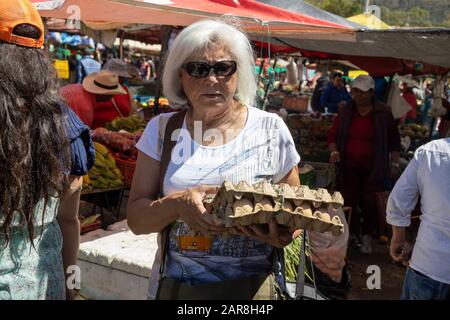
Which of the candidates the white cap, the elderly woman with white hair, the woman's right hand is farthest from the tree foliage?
the woman's right hand

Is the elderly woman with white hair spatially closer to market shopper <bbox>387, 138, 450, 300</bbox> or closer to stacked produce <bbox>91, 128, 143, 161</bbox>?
market shopper <bbox>387, 138, 450, 300</bbox>

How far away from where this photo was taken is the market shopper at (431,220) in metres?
2.20

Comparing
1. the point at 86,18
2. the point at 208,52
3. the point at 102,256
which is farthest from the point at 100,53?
the point at 208,52

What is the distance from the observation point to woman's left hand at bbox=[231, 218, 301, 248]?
1442 millimetres

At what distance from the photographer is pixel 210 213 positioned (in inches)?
58.6

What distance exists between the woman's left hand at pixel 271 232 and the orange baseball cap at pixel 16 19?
0.84 metres

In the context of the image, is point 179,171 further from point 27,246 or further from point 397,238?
point 397,238

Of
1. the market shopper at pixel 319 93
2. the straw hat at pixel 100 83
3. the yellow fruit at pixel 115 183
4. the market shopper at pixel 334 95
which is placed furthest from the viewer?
the market shopper at pixel 319 93

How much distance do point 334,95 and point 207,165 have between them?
11.4 meters

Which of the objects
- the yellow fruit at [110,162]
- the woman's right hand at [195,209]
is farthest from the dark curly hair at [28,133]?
the yellow fruit at [110,162]

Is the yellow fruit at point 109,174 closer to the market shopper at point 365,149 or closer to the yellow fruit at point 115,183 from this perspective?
the yellow fruit at point 115,183

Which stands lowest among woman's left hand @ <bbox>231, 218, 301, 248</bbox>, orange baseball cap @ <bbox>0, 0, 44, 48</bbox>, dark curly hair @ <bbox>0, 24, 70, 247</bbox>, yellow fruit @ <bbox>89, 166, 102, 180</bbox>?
yellow fruit @ <bbox>89, 166, 102, 180</bbox>

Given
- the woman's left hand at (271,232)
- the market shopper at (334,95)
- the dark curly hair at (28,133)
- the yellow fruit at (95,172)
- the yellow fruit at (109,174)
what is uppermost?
the dark curly hair at (28,133)

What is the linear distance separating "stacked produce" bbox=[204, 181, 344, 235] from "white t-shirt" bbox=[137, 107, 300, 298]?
0.22 meters
